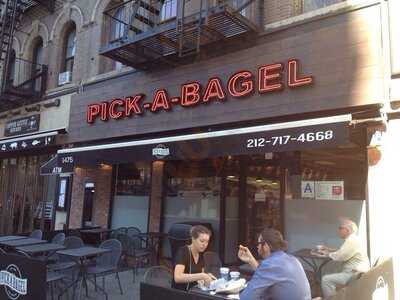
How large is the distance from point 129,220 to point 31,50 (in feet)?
26.4

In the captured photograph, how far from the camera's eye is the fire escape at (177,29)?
28.8 feet

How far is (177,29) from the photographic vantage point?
9.02 metres

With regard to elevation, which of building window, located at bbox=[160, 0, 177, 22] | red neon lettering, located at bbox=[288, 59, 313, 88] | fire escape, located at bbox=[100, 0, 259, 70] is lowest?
red neon lettering, located at bbox=[288, 59, 313, 88]

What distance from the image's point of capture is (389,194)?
6980mm

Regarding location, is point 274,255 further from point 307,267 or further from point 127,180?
point 127,180

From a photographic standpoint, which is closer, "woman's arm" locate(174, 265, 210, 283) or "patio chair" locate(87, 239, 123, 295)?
"woman's arm" locate(174, 265, 210, 283)

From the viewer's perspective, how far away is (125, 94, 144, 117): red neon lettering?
10977mm

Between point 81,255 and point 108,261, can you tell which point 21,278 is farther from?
point 108,261

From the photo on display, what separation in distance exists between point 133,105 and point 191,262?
6.69 m

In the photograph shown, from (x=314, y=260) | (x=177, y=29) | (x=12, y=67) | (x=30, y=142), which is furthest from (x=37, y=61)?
(x=314, y=260)

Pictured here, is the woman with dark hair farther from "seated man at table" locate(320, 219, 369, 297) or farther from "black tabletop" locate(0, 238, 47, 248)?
"black tabletop" locate(0, 238, 47, 248)

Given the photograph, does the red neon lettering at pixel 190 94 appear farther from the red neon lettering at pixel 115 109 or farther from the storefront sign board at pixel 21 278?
the storefront sign board at pixel 21 278

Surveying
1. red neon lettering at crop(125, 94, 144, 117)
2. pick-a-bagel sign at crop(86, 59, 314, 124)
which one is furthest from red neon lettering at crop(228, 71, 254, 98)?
red neon lettering at crop(125, 94, 144, 117)

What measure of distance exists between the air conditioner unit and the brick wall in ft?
9.86
